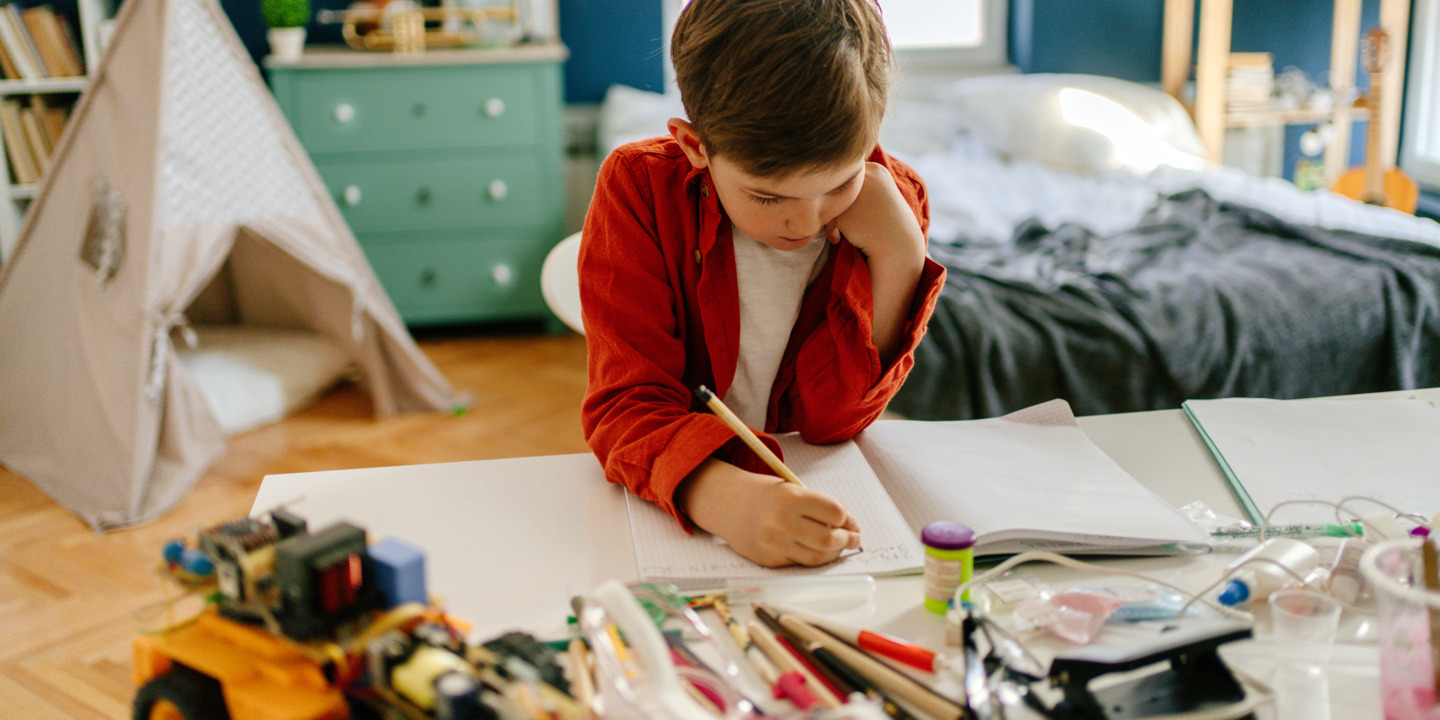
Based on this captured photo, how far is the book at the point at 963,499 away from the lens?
0.68 metres

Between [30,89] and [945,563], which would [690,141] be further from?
[30,89]

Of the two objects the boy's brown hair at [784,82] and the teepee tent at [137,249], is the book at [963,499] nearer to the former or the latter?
the boy's brown hair at [784,82]

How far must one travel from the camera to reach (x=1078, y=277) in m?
2.06

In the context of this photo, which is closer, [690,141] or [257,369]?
[690,141]

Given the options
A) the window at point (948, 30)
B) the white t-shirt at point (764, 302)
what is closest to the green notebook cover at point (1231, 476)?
the white t-shirt at point (764, 302)

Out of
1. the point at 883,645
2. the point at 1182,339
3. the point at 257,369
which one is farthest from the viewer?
the point at 257,369

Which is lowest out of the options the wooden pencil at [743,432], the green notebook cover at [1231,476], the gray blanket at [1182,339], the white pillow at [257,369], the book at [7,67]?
the white pillow at [257,369]

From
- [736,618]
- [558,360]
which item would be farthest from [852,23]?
[558,360]

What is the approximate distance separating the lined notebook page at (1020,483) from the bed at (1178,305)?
976mm

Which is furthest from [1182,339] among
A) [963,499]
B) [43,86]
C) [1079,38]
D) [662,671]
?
[43,86]

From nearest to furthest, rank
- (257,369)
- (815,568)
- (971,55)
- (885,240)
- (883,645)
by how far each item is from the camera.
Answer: (883,645) → (815,568) → (885,240) → (257,369) → (971,55)

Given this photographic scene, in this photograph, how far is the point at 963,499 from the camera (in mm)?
747

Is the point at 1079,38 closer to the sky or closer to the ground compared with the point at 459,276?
closer to the sky

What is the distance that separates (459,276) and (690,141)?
8.06 ft
